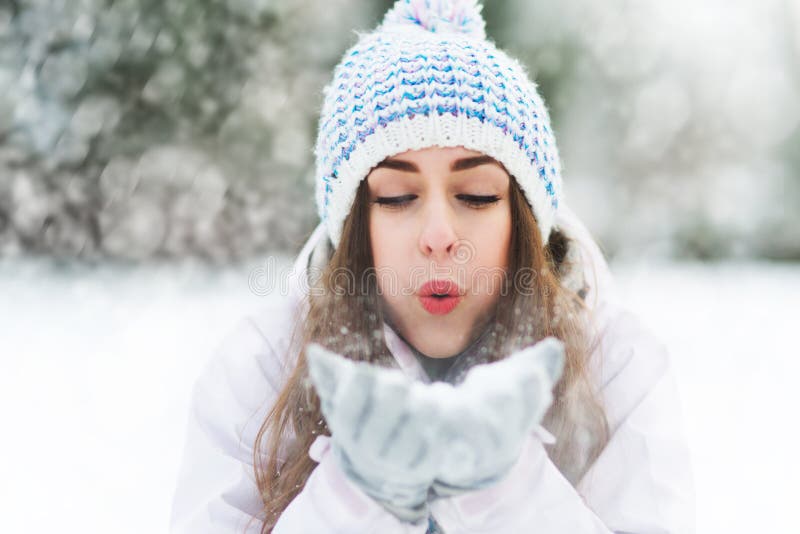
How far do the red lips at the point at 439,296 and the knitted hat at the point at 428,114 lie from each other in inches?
7.0

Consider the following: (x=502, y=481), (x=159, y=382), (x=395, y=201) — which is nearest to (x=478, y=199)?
(x=395, y=201)

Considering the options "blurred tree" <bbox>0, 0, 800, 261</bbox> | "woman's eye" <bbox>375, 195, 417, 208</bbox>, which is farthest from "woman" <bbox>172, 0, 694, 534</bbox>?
"blurred tree" <bbox>0, 0, 800, 261</bbox>

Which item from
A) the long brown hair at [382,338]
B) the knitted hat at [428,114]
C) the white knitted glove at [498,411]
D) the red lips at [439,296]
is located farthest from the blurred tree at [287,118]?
the white knitted glove at [498,411]

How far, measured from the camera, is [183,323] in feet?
9.62

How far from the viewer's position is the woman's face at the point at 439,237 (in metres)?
0.79

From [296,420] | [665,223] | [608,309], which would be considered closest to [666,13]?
[665,223]

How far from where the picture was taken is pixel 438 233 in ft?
2.51

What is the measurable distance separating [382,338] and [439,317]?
0.10m

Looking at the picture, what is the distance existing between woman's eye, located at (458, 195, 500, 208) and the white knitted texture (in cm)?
6

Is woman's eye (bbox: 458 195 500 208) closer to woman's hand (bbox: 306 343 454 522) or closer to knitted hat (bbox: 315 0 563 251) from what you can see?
knitted hat (bbox: 315 0 563 251)

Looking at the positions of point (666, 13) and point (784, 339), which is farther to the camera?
point (666, 13)

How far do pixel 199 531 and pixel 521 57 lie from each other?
3381 mm

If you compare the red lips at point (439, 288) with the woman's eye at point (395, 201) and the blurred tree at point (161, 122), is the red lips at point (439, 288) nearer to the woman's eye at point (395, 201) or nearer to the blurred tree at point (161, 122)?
the woman's eye at point (395, 201)

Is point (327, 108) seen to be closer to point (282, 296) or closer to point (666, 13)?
point (282, 296)
